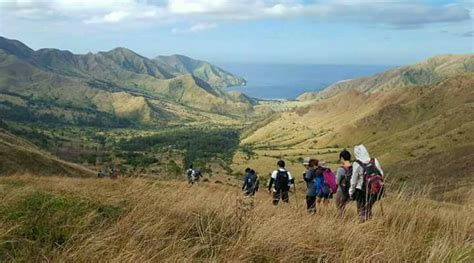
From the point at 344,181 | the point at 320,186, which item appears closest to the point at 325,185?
the point at 320,186

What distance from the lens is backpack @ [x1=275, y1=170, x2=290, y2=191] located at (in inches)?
577

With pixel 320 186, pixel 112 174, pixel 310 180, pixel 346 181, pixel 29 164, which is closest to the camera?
pixel 346 181

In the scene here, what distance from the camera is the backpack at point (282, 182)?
1466 cm

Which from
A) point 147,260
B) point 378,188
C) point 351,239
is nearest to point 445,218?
point 378,188

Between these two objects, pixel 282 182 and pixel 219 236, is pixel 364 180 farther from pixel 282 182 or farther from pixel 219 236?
pixel 282 182

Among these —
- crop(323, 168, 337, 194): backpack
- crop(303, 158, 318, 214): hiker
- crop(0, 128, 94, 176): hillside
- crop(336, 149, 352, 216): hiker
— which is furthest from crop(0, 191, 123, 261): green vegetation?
crop(0, 128, 94, 176): hillside

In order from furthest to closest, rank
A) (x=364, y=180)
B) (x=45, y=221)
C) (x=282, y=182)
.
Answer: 1. (x=282, y=182)
2. (x=364, y=180)
3. (x=45, y=221)

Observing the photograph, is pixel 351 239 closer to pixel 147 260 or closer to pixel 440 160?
pixel 147 260

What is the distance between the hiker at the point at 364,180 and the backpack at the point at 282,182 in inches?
213

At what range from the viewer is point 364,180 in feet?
29.9

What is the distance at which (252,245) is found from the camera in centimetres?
506

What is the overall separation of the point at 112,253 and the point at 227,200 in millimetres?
2998

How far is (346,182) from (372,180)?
1663mm

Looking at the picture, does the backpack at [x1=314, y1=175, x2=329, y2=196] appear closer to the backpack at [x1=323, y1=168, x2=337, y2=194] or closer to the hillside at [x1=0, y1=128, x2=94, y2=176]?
the backpack at [x1=323, y1=168, x2=337, y2=194]
